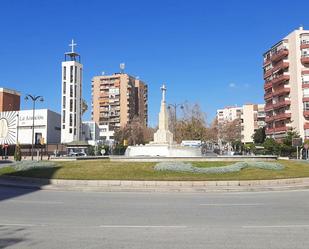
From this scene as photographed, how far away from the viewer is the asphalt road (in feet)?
27.3

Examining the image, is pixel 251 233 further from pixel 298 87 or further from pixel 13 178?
pixel 298 87

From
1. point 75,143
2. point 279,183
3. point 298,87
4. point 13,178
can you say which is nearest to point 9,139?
point 75,143

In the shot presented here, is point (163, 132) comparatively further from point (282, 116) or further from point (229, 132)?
point (229, 132)

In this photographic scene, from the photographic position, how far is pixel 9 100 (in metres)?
143

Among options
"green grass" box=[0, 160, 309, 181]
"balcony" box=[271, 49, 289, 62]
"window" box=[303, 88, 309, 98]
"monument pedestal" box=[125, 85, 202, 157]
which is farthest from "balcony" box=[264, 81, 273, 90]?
"green grass" box=[0, 160, 309, 181]

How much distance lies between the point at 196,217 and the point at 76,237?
4.27 metres

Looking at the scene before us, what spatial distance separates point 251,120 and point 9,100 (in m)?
82.1

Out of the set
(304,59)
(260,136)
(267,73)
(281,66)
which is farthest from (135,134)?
(304,59)

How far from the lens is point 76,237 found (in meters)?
8.88

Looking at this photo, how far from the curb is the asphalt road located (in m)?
6.86

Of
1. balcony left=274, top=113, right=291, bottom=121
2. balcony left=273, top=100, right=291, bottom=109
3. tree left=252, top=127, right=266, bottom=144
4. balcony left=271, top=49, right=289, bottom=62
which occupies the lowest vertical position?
tree left=252, top=127, right=266, bottom=144

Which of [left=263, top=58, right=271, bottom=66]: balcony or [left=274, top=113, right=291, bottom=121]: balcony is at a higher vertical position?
[left=263, top=58, right=271, bottom=66]: balcony

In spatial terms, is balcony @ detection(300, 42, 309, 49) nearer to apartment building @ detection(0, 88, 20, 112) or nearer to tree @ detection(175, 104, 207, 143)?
tree @ detection(175, 104, 207, 143)

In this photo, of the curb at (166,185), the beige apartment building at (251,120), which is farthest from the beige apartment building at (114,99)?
the curb at (166,185)
